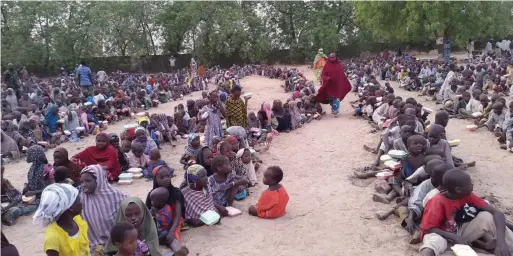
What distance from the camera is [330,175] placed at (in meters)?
6.74

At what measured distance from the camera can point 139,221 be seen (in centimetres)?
386

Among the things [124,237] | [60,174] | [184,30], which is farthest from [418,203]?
[184,30]

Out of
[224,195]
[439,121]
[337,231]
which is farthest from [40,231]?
[439,121]

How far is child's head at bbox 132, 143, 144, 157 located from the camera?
699 centimetres

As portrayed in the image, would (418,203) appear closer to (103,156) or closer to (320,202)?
(320,202)

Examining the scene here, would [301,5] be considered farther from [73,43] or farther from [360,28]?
[73,43]

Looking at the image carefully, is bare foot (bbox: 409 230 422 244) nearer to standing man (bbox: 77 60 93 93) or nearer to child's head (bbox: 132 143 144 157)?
child's head (bbox: 132 143 144 157)

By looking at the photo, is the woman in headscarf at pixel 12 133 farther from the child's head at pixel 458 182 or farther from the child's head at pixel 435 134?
the child's head at pixel 458 182

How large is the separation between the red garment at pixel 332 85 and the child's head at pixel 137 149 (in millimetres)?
6008

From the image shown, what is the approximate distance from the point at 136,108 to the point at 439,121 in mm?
9859

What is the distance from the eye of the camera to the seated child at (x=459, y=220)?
3613 millimetres

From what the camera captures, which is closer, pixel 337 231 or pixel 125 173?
pixel 337 231

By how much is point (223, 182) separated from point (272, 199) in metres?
0.66

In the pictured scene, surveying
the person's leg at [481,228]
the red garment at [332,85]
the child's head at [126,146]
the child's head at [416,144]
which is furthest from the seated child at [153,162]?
the red garment at [332,85]
